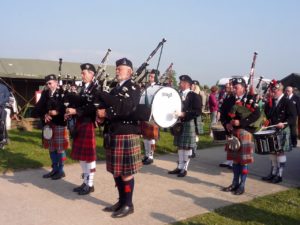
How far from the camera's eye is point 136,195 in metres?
5.09

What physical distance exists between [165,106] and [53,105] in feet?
5.44

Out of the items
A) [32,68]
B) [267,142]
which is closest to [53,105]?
[267,142]

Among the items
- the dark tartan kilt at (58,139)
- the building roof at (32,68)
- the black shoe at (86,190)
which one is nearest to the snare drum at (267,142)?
the black shoe at (86,190)

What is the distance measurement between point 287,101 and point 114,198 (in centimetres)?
296

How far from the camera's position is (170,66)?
8.27m

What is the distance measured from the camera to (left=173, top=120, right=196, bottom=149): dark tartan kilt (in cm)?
639

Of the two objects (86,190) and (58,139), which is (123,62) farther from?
(58,139)

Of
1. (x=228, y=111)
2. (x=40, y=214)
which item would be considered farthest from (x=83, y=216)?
(x=228, y=111)

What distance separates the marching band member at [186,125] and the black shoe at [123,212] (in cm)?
204

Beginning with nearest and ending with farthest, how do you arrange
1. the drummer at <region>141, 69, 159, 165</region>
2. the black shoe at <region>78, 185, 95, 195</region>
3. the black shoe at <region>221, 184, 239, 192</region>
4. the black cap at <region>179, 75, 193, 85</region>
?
1. the black shoe at <region>78, 185, 95, 195</region>
2. the black shoe at <region>221, 184, 239, 192</region>
3. the black cap at <region>179, 75, 193, 85</region>
4. the drummer at <region>141, 69, 159, 165</region>

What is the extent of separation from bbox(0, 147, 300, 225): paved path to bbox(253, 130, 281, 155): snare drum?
1.83 feet

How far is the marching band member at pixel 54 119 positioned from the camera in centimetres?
568

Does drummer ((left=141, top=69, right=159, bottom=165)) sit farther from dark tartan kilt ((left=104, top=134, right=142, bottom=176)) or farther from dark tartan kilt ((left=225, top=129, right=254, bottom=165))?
dark tartan kilt ((left=104, top=134, right=142, bottom=176))

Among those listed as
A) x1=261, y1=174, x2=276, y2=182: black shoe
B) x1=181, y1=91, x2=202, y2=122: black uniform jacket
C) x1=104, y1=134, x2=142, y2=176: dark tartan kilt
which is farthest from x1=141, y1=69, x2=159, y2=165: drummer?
x1=104, y1=134, x2=142, y2=176: dark tartan kilt
